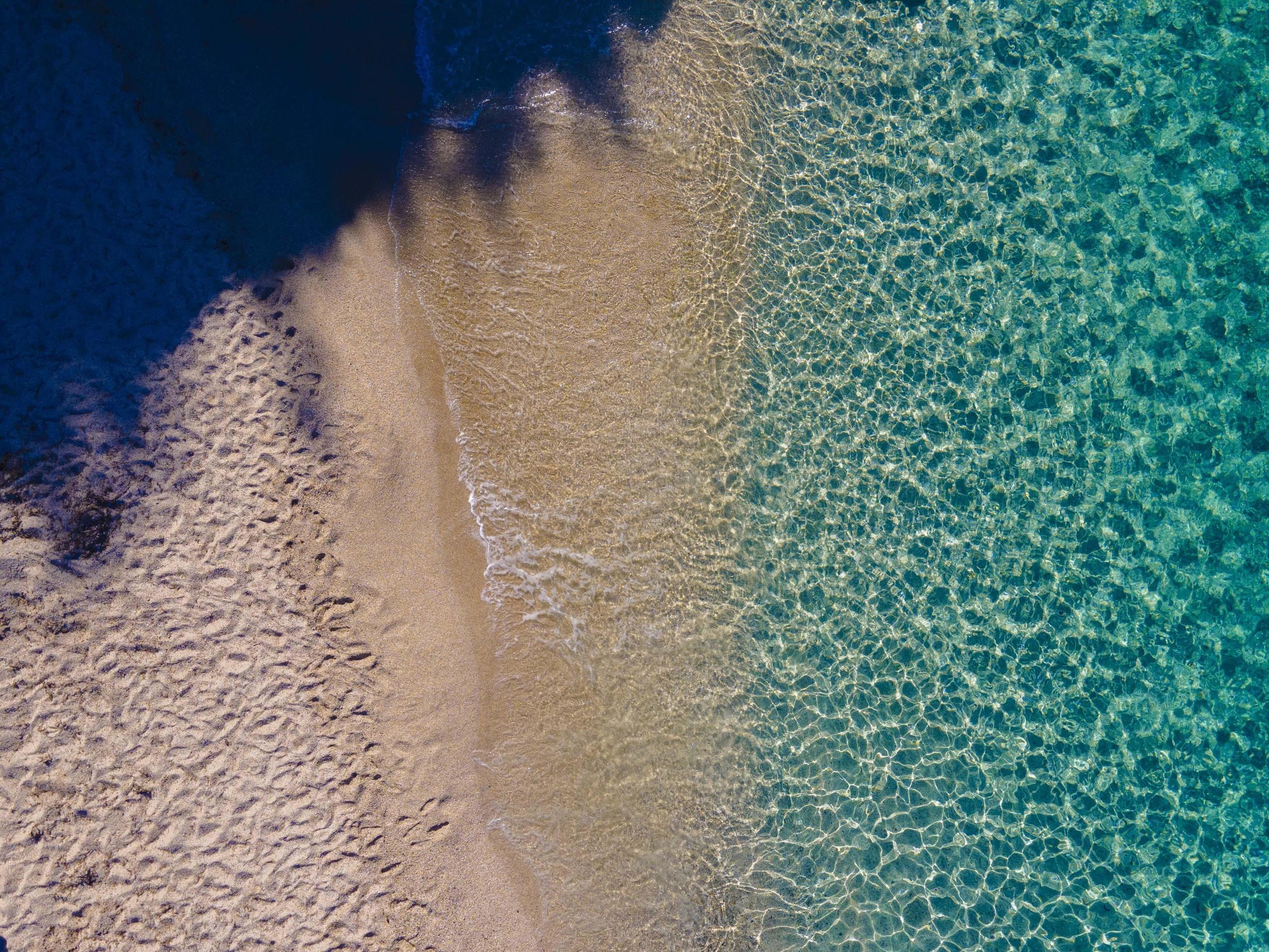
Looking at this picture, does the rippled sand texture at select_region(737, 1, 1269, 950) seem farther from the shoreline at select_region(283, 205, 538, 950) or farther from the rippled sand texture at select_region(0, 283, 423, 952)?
the rippled sand texture at select_region(0, 283, 423, 952)

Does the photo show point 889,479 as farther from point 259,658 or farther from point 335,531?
point 259,658

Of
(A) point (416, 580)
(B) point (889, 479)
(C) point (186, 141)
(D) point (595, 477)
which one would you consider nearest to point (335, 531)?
(A) point (416, 580)

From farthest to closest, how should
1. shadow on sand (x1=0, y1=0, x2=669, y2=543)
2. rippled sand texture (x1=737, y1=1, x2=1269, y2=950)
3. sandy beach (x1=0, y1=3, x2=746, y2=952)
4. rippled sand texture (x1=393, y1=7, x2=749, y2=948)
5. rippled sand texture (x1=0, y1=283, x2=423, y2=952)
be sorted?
rippled sand texture (x1=737, y1=1, x2=1269, y2=950) < rippled sand texture (x1=393, y1=7, x2=749, y2=948) < shadow on sand (x1=0, y1=0, x2=669, y2=543) < sandy beach (x1=0, y1=3, x2=746, y2=952) < rippled sand texture (x1=0, y1=283, x2=423, y2=952)

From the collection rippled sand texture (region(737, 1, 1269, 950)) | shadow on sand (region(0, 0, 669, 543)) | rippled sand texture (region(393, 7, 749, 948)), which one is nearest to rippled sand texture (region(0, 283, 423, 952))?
shadow on sand (region(0, 0, 669, 543))

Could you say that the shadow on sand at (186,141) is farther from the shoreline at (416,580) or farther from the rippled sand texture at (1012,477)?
the rippled sand texture at (1012,477)

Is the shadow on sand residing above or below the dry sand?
above

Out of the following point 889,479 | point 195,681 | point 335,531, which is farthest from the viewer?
point 889,479
